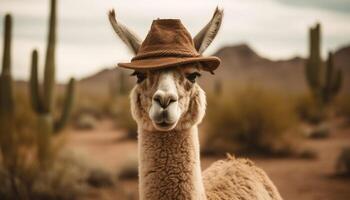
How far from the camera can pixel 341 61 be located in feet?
276

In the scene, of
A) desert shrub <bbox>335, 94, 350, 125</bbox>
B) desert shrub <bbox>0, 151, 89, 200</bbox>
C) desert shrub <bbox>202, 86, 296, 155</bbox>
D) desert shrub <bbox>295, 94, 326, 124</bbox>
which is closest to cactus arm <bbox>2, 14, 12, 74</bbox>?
desert shrub <bbox>0, 151, 89, 200</bbox>

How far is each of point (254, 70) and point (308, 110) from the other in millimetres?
61562

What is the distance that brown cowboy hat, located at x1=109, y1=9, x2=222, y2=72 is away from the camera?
3.62m

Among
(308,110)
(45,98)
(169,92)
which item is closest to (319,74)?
(308,110)

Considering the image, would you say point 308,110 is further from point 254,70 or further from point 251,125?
point 254,70

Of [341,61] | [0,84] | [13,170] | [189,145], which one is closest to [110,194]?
[13,170]

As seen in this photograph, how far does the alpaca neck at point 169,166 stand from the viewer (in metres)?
3.60

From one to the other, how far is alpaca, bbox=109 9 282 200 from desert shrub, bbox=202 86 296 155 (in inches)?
536

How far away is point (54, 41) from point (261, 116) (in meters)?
9.16

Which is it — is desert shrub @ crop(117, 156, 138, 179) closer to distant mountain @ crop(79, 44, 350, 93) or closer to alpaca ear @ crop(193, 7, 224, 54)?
alpaca ear @ crop(193, 7, 224, 54)

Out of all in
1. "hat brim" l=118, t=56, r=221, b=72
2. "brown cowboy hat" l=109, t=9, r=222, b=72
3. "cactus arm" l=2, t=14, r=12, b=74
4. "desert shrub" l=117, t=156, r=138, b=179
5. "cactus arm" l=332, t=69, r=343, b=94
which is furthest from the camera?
"cactus arm" l=332, t=69, r=343, b=94

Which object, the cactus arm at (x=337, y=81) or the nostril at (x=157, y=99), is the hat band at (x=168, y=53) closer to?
the nostril at (x=157, y=99)

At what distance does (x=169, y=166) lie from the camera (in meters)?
3.67

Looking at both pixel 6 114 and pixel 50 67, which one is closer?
pixel 6 114
